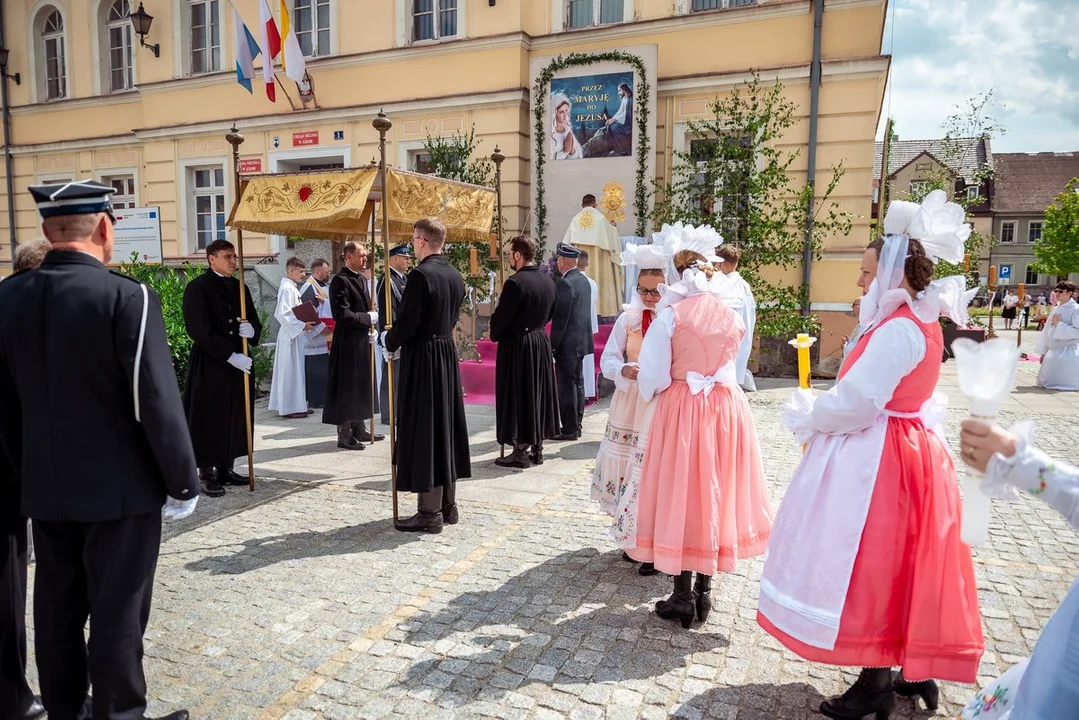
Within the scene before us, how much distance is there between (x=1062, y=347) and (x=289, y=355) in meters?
11.8

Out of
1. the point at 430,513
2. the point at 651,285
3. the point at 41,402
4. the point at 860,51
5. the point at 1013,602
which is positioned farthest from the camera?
the point at 860,51

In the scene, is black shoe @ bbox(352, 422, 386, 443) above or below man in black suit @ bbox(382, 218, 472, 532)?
below

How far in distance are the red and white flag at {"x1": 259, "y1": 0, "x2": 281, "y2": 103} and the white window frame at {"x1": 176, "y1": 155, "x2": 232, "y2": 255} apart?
2.58 m

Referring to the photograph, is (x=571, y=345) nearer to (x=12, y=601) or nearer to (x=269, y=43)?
(x=12, y=601)

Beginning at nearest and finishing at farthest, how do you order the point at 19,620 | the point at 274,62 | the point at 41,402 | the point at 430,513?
the point at 41,402, the point at 19,620, the point at 430,513, the point at 274,62

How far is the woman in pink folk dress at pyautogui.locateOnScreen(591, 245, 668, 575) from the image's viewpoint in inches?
171

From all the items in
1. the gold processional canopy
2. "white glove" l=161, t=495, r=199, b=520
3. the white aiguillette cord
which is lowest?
"white glove" l=161, t=495, r=199, b=520

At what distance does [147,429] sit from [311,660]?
1.38 meters

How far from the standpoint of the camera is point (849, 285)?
11539 millimetres

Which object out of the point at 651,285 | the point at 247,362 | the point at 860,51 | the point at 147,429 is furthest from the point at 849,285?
the point at 147,429

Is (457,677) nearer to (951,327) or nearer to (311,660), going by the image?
(311,660)

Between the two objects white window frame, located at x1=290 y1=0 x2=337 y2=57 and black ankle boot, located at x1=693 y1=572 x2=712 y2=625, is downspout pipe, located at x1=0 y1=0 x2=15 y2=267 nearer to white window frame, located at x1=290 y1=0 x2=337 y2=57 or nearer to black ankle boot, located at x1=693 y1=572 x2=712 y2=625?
white window frame, located at x1=290 y1=0 x2=337 y2=57

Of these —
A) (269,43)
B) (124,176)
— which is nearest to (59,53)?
(124,176)

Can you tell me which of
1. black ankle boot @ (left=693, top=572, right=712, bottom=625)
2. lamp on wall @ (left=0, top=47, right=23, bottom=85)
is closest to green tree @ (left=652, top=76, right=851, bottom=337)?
black ankle boot @ (left=693, top=572, right=712, bottom=625)
